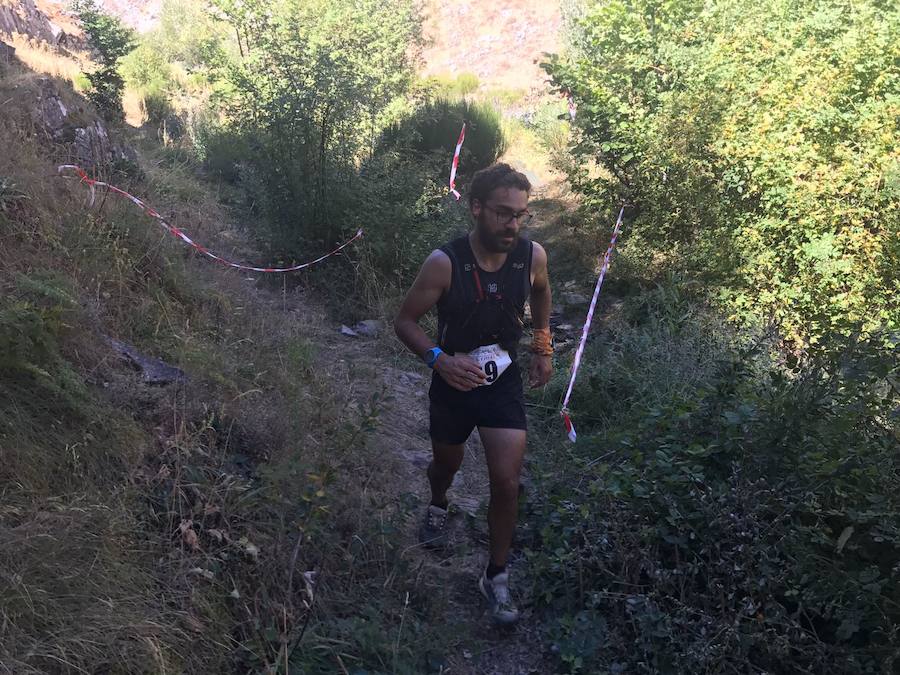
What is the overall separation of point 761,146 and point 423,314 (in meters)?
4.69

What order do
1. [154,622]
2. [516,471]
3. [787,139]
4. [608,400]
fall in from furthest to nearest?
[787,139], [608,400], [516,471], [154,622]

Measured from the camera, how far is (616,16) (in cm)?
870

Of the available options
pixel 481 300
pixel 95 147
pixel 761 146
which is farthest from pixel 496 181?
pixel 95 147

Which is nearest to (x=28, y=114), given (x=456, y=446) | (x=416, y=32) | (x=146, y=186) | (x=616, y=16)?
(x=146, y=186)

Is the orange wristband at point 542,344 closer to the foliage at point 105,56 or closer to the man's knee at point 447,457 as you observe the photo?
the man's knee at point 447,457

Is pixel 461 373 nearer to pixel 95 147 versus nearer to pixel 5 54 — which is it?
pixel 95 147

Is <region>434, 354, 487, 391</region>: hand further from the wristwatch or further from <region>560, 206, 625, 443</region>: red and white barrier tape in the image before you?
<region>560, 206, 625, 443</region>: red and white barrier tape

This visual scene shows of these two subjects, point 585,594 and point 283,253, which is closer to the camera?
point 585,594

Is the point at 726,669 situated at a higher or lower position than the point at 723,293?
lower

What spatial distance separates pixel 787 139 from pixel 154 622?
6.22 m

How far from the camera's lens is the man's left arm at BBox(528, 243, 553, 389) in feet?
11.3

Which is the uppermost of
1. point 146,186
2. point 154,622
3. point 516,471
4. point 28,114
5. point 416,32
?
point 416,32

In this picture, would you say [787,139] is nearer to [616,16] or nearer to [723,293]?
[723,293]

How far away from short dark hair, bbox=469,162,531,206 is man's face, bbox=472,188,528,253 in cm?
2
